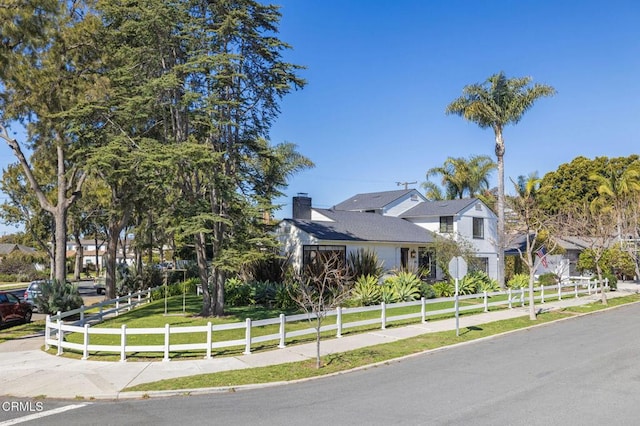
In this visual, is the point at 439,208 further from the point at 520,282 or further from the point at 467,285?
the point at 467,285

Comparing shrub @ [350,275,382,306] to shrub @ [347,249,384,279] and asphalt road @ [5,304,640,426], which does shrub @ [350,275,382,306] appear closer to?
shrub @ [347,249,384,279]

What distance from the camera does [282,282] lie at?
27.6 m

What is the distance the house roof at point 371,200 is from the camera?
4022cm

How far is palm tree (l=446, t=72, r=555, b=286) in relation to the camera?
116 ft

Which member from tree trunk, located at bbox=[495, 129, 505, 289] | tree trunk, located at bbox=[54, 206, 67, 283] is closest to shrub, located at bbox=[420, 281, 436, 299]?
tree trunk, located at bbox=[495, 129, 505, 289]

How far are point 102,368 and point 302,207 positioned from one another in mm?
21842

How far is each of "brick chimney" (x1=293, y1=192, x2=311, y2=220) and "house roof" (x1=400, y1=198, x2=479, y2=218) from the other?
32.6 feet

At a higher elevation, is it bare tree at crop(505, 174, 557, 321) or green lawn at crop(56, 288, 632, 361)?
bare tree at crop(505, 174, 557, 321)

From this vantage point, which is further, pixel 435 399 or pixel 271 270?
pixel 271 270

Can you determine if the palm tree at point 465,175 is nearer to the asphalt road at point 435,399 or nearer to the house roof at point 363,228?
the house roof at point 363,228

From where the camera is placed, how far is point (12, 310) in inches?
851

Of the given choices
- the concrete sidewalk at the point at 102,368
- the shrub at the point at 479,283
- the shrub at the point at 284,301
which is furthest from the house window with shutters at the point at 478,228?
the concrete sidewalk at the point at 102,368

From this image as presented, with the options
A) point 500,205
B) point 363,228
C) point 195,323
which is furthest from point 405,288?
point 500,205

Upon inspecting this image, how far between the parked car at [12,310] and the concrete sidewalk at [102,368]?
504 cm
